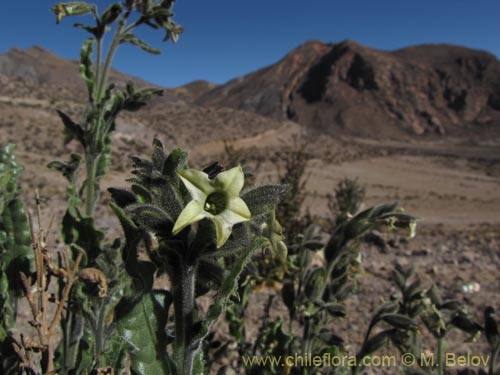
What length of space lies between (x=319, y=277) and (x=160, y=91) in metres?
1.46

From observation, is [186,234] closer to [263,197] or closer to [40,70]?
[263,197]

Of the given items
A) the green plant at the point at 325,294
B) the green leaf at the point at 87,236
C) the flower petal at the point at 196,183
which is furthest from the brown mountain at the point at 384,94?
the flower petal at the point at 196,183

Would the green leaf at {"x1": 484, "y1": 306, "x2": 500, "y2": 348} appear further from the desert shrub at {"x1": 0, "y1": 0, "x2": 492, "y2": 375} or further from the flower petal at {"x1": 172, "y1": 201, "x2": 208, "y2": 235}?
the flower petal at {"x1": 172, "y1": 201, "x2": 208, "y2": 235}

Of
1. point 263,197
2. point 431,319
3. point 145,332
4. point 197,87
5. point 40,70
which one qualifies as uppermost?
point 197,87

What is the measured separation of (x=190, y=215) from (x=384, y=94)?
69670 mm

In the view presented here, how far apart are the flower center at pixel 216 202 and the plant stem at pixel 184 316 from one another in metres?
0.17

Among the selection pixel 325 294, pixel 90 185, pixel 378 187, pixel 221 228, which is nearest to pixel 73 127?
pixel 90 185

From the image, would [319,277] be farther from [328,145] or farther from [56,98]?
[328,145]

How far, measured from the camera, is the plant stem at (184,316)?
1170mm

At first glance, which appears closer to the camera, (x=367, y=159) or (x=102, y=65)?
(x=102, y=65)

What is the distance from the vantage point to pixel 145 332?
113 cm

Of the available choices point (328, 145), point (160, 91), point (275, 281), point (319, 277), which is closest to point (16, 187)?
point (160, 91)

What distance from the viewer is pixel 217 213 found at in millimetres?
1174

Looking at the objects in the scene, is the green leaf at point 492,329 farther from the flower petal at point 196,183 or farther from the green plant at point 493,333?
the flower petal at point 196,183
